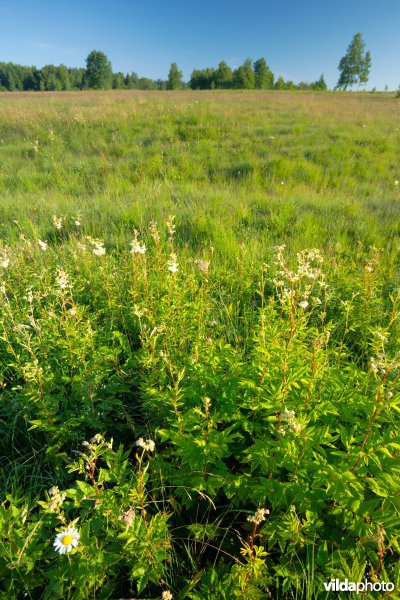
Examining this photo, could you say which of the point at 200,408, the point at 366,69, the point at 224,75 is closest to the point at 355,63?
the point at 366,69

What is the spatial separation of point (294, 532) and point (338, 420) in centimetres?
69

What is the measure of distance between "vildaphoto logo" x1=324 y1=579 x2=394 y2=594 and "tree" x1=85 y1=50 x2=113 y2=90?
7126cm

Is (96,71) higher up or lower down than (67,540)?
higher up

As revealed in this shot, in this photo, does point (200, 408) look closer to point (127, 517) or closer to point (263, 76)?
point (127, 517)

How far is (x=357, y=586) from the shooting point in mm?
1255

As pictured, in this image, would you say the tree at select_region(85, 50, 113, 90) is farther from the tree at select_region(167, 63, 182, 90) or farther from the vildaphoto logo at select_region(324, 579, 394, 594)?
the vildaphoto logo at select_region(324, 579, 394, 594)

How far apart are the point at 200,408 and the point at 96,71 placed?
74.7 metres

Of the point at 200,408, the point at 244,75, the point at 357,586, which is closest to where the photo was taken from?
the point at 357,586

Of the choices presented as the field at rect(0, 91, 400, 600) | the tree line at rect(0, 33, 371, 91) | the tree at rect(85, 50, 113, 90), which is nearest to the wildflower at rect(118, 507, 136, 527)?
the field at rect(0, 91, 400, 600)

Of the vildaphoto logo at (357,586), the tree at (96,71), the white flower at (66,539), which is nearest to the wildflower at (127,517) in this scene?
the white flower at (66,539)

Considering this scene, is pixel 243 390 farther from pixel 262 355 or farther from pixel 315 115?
pixel 315 115

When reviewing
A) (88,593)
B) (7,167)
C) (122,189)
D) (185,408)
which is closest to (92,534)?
(88,593)

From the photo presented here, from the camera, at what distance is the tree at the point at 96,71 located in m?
59.7

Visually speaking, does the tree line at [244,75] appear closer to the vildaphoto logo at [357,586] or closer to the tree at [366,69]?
the tree at [366,69]
